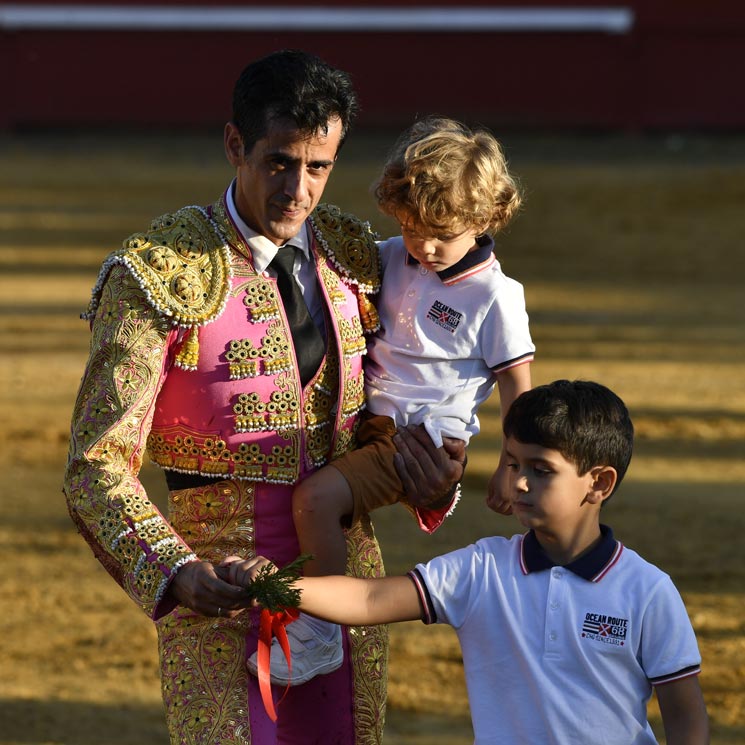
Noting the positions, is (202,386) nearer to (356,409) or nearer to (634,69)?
(356,409)

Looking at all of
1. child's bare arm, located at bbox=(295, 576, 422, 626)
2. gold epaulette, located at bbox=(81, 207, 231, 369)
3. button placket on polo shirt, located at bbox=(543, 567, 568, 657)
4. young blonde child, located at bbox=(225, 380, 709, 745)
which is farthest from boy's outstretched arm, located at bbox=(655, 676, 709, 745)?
gold epaulette, located at bbox=(81, 207, 231, 369)

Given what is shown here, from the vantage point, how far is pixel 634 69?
16.8 meters

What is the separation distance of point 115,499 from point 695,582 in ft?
12.1

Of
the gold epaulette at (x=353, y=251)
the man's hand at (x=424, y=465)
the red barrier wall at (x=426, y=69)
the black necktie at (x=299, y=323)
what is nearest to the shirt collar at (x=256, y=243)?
the black necktie at (x=299, y=323)

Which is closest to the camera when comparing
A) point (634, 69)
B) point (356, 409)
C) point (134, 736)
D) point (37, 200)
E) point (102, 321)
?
point (102, 321)

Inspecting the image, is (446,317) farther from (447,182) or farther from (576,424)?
(576,424)

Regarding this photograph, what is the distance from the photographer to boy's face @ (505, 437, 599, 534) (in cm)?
223

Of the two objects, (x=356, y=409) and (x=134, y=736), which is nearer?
(x=356, y=409)

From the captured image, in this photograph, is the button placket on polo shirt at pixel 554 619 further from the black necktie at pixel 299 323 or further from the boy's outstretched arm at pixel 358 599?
the black necktie at pixel 299 323

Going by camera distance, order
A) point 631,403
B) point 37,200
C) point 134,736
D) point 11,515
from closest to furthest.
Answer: point 134,736
point 11,515
point 631,403
point 37,200

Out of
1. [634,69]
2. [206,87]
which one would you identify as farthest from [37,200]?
[634,69]

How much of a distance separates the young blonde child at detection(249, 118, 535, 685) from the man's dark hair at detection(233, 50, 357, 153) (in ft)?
1.03

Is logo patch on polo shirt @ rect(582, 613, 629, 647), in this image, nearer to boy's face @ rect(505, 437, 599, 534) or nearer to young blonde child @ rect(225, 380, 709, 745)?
young blonde child @ rect(225, 380, 709, 745)

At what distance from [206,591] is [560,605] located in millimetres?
524
